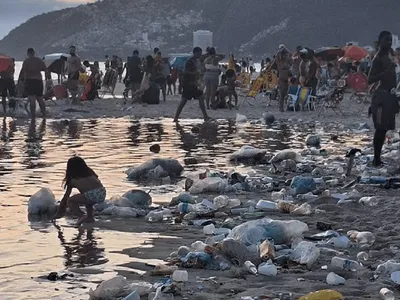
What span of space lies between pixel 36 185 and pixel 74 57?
14.0 meters

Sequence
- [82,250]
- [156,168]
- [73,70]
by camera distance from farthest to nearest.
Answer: [73,70] → [156,168] → [82,250]

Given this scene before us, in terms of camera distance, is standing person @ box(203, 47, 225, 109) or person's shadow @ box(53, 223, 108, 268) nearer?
person's shadow @ box(53, 223, 108, 268)

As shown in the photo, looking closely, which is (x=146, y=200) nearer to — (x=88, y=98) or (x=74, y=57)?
(x=74, y=57)

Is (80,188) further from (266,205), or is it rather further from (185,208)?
(266,205)

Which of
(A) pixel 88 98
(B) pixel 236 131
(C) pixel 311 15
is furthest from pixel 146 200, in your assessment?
(C) pixel 311 15

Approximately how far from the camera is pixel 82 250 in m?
6.29

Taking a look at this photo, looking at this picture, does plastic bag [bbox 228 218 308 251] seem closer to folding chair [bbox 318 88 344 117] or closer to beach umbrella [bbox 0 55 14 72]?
folding chair [bbox 318 88 344 117]

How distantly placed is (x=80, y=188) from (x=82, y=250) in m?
1.42

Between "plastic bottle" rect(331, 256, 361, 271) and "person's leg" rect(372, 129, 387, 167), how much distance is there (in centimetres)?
473

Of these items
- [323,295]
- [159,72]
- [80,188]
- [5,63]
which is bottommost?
[323,295]

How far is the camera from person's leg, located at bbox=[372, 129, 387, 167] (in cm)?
1032

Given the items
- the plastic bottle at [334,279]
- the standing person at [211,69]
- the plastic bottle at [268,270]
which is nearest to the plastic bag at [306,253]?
the plastic bottle at [268,270]

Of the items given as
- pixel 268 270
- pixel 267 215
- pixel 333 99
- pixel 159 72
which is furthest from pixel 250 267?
pixel 159 72

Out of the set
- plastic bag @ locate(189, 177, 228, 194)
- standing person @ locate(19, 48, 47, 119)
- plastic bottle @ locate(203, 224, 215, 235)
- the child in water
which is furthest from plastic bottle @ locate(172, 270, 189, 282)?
standing person @ locate(19, 48, 47, 119)
